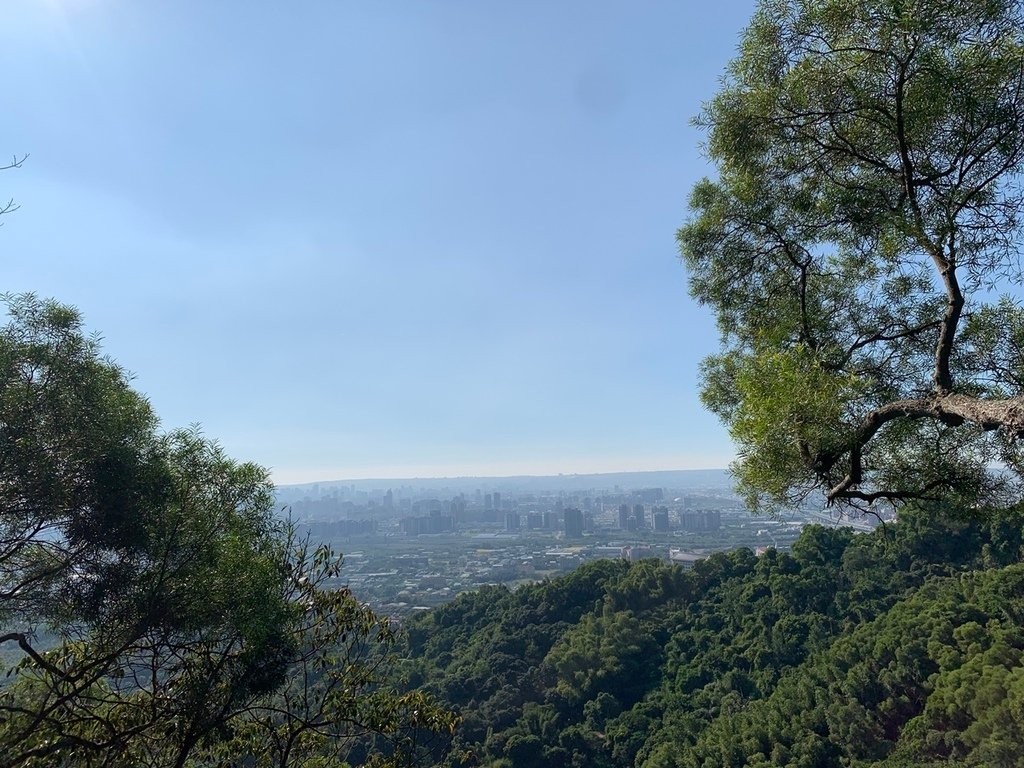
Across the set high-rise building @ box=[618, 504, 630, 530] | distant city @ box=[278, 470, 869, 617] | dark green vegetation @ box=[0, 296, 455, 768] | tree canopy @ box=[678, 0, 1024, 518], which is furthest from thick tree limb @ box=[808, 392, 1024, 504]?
high-rise building @ box=[618, 504, 630, 530]

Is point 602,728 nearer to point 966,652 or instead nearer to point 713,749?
point 713,749

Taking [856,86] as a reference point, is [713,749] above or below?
below

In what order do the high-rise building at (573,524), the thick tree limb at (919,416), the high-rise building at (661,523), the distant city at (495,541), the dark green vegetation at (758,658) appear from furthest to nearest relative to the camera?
the high-rise building at (573,524) → the high-rise building at (661,523) → the distant city at (495,541) → the dark green vegetation at (758,658) → the thick tree limb at (919,416)

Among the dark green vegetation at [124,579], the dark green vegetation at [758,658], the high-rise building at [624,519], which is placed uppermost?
the dark green vegetation at [124,579]

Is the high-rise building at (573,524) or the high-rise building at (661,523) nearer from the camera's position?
the high-rise building at (661,523)

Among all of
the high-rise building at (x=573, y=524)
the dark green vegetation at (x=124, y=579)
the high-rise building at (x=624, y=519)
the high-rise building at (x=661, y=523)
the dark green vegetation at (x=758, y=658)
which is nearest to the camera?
the dark green vegetation at (x=124, y=579)

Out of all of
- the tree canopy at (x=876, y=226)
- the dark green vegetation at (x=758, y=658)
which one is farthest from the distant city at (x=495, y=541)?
the tree canopy at (x=876, y=226)

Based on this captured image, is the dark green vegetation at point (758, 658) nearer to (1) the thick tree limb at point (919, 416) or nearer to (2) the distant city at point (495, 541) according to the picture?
(1) the thick tree limb at point (919, 416)

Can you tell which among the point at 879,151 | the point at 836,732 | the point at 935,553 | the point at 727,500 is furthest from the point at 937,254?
the point at 727,500
